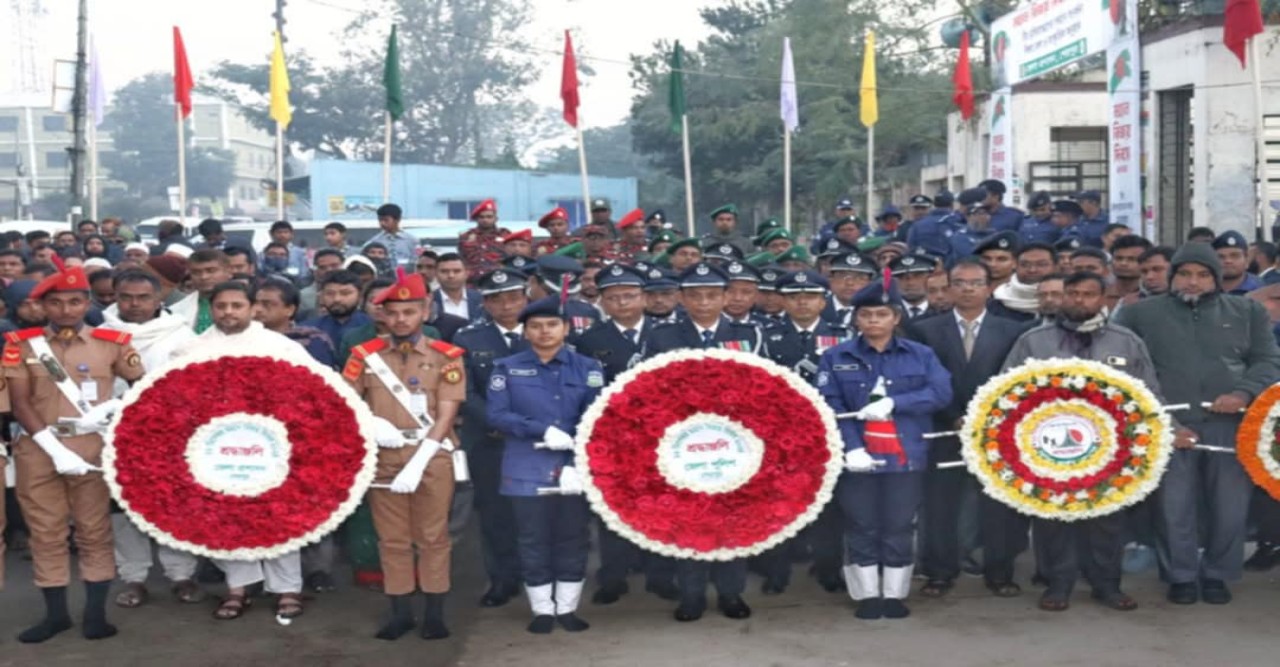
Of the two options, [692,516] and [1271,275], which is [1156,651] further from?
[1271,275]

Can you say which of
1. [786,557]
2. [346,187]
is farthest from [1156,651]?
[346,187]

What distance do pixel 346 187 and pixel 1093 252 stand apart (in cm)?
4026

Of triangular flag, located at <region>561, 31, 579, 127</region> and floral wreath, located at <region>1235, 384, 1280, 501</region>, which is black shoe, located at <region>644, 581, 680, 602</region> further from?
triangular flag, located at <region>561, 31, 579, 127</region>

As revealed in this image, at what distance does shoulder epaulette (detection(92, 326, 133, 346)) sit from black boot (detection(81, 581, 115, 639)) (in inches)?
46.1

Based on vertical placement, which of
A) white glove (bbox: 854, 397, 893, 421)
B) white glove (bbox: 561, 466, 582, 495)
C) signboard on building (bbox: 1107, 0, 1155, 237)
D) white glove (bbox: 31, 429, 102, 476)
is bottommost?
white glove (bbox: 561, 466, 582, 495)

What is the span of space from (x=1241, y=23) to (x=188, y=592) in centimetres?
1138

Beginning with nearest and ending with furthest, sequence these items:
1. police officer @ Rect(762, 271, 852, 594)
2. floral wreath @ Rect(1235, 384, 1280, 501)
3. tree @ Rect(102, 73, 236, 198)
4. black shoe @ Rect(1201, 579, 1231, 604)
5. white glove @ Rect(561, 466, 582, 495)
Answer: white glove @ Rect(561, 466, 582, 495), floral wreath @ Rect(1235, 384, 1280, 501), black shoe @ Rect(1201, 579, 1231, 604), police officer @ Rect(762, 271, 852, 594), tree @ Rect(102, 73, 236, 198)

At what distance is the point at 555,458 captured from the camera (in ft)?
23.6

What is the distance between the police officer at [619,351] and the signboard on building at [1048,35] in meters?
10.3

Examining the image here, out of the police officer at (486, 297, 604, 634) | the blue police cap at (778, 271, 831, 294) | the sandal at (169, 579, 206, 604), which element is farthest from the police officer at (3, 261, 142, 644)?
the blue police cap at (778, 271, 831, 294)

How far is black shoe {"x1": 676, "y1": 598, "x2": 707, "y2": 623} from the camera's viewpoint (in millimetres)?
7328

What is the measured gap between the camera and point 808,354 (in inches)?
324

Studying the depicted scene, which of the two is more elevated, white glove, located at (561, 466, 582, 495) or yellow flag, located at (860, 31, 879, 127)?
yellow flag, located at (860, 31, 879, 127)

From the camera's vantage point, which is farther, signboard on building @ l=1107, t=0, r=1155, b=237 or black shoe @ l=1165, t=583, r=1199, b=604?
signboard on building @ l=1107, t=0, r=1155, b=237
